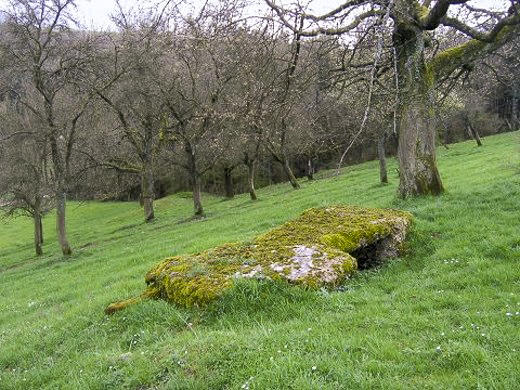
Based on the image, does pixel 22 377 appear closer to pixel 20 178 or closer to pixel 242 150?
pixel 20 178

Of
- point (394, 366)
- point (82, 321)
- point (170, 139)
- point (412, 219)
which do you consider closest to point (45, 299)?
point (82, 321)

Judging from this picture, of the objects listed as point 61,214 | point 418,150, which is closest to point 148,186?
point 61,214

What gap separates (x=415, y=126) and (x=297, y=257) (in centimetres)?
762

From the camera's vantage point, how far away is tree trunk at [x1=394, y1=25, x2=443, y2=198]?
12492mm

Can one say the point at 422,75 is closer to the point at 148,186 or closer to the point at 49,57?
the point at 49,57

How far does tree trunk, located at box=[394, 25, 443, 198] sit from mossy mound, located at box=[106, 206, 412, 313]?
4629mm

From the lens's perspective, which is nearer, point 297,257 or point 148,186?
point 297,257

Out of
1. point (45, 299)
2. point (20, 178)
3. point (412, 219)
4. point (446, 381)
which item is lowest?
point (45, 299)

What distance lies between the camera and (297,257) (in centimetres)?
684

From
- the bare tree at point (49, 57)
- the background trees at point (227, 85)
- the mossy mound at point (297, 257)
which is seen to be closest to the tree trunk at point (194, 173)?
the background trees at point (227, 85)

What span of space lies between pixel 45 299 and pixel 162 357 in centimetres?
836

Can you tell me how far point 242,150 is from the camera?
35500 millimetres

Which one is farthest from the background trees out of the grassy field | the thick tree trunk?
the grassy field

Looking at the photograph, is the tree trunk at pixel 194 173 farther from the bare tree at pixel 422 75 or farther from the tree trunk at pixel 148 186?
the bare tree at pixel 422 75
